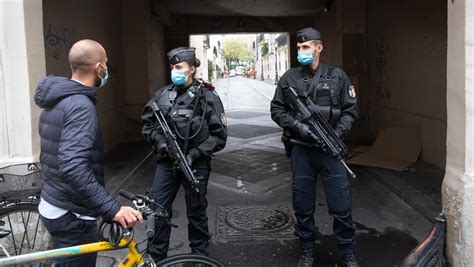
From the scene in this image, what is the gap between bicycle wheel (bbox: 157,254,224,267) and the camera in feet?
8.41

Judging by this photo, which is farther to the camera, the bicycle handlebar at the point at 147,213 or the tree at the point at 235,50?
the tree at the point at 235,50

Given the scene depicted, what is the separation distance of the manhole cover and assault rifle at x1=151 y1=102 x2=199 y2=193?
1563 millimetres

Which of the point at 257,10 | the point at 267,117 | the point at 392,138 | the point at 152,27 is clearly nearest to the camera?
the point at 392,138

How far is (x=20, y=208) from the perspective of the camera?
10.7 feet

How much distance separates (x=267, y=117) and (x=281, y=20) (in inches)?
134

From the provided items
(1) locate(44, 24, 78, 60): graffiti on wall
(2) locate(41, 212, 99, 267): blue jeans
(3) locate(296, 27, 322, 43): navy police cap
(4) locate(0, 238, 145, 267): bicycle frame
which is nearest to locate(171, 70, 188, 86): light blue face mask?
(3) locate(296, 27, 322, 43): navy police cap

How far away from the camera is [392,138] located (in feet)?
26.5

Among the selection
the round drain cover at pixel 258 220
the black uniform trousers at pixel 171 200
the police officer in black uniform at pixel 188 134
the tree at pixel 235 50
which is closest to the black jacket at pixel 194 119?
the police officer in black uniform at pixel 188 134

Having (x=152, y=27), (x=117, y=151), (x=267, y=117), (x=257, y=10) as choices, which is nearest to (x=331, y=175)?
(x=117, y=151)

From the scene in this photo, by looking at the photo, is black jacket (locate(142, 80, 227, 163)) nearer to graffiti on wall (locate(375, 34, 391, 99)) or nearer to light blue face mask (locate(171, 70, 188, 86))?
light blue face mask (locate(171, 70, 188, 86))

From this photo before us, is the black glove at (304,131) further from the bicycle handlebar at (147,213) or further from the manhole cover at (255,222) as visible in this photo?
the bicycle handlebar at (147,213)

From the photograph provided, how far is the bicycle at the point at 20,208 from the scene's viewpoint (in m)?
3.24

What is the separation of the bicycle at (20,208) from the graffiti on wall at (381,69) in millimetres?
7386

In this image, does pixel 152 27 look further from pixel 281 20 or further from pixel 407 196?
pixel 407 196
